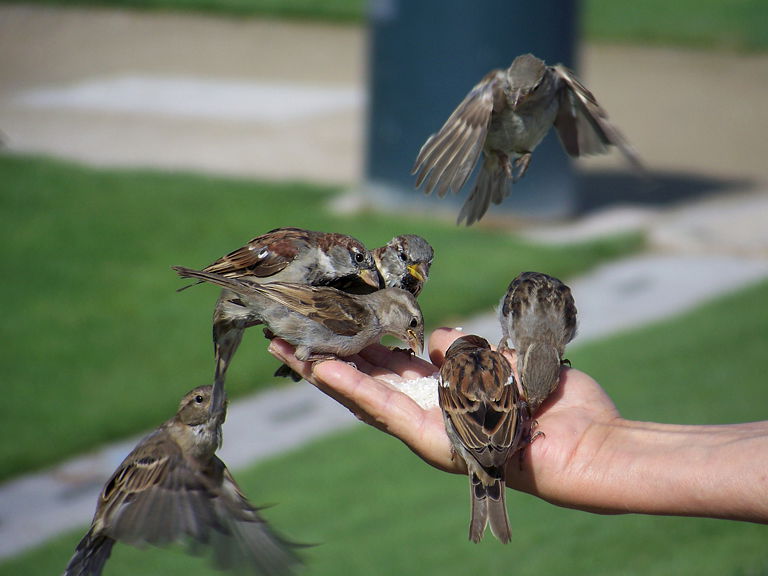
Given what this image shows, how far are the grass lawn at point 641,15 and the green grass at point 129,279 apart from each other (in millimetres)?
12382

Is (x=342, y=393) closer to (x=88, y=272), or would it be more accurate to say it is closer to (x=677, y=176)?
(x=88, y=272)

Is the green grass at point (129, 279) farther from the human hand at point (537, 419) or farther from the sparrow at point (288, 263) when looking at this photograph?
the human hand at point (537, 419)

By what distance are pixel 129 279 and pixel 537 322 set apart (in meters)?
6.63

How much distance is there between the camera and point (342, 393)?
4.57 m

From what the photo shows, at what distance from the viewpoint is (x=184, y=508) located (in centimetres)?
447

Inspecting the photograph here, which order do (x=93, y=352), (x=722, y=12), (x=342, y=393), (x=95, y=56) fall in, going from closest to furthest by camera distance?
(x=342, y=393)
(x=93, y=352)
(x=95, y=56)
(x=722, y=12)

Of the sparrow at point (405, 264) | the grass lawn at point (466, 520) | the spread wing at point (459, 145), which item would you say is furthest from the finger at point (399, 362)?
the grass lawn at point (466, 520)

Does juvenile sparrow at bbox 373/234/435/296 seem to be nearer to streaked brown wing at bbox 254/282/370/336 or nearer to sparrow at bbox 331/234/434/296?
sparrow at bbox 331/234/434/296

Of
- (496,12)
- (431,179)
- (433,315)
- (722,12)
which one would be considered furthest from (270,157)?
(722,12)

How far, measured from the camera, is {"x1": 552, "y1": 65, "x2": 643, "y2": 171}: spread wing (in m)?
5.02

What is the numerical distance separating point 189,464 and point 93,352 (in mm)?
5625

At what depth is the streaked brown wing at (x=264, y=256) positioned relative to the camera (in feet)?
17.7

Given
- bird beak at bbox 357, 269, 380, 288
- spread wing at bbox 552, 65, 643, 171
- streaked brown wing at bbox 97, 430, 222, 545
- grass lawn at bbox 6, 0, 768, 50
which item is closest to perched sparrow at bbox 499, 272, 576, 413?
bird beak at bbox 357, 269, 380, 288

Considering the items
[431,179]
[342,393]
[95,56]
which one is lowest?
[95,56]
